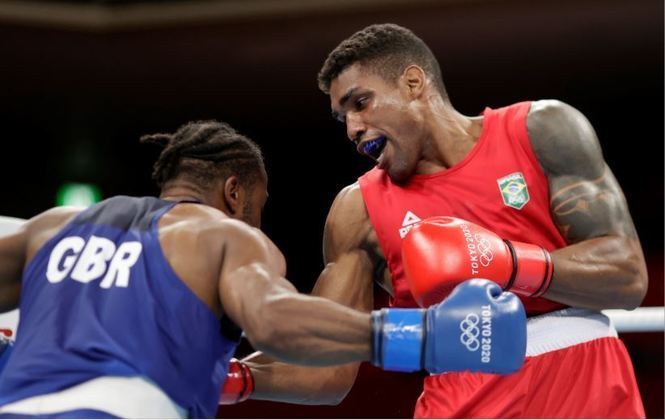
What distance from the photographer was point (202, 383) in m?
1.97

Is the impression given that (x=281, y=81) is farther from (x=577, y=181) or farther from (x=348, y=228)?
(x=577, y=181)

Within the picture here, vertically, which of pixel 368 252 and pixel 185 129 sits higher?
pixel 185 129

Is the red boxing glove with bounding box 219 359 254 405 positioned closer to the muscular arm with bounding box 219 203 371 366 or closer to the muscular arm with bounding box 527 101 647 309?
the muscular arm with bounding box 219 203 371 366

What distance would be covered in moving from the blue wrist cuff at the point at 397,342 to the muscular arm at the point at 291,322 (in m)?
0.02

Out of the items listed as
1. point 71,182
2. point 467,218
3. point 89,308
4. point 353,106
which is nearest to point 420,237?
point 467,218

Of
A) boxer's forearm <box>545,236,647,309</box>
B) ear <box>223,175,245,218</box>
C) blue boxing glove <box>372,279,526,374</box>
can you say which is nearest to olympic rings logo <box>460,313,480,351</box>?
blue boxing glove <box>372,279,526,374</box>

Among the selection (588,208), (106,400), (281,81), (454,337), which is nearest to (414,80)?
(588,208)

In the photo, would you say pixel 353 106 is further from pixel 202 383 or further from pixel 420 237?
pixel 202 383

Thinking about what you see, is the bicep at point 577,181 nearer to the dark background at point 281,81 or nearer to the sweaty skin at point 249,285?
the sweaty skin at point 249,285

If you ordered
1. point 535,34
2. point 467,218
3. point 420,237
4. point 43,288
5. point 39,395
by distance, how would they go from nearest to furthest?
point 39,395
point 43,288
point 420,237
point 467,218
point 535,34

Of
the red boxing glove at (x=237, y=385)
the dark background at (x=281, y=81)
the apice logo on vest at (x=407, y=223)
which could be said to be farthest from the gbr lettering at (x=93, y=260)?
the dark background at (x=281, y=81)

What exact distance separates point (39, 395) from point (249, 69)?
5.41 metres

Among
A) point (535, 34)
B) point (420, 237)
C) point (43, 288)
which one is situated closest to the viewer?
point (43, 288)

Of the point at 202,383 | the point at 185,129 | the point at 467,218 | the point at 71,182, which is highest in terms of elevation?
the point at 185,129
